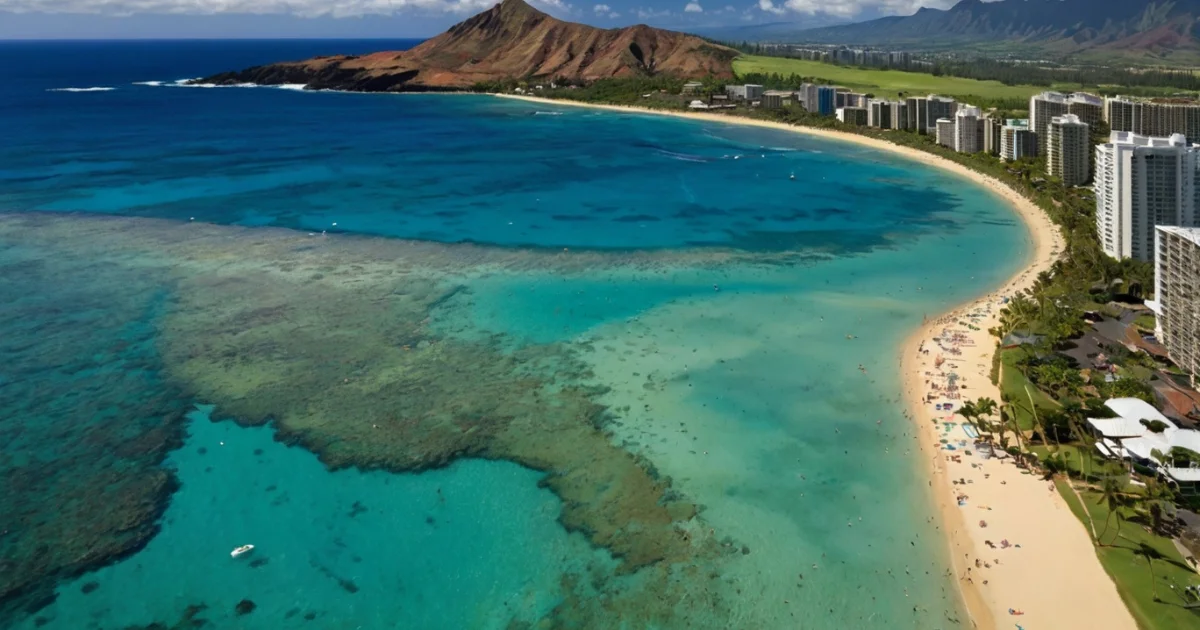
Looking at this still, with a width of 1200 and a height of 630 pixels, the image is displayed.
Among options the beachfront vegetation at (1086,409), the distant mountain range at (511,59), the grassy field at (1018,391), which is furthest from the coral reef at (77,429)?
the distant mountain range at (511,59)

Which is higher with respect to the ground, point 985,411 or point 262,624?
point 985,411

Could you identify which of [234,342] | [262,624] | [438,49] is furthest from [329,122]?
[262,624]

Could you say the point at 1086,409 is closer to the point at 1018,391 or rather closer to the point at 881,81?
the point at 1018,391

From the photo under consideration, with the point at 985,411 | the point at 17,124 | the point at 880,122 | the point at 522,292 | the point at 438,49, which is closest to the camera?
the point at 985,411

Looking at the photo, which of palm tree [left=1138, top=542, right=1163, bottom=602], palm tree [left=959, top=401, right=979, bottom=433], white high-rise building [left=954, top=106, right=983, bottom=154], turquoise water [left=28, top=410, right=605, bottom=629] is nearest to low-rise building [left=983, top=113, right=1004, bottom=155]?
white high-rise building [left=954, top=106, right=983, bottom=154]

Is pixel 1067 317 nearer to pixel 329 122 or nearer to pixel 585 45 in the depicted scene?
pixel 329 122

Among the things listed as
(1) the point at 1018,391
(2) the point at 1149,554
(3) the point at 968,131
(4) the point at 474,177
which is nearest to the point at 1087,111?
(3) the point at 968,131
